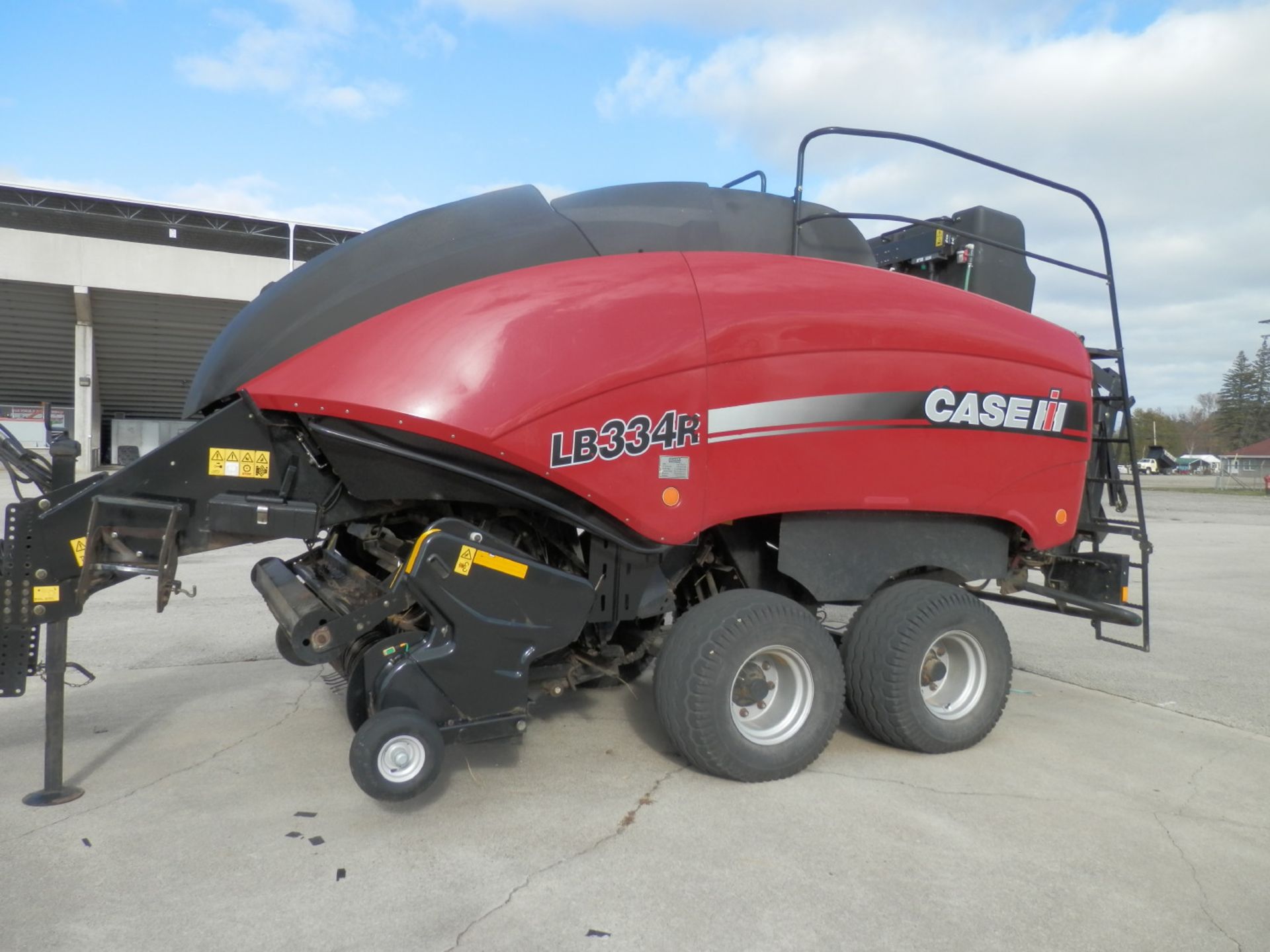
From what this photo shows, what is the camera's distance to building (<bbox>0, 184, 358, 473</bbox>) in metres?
28.2

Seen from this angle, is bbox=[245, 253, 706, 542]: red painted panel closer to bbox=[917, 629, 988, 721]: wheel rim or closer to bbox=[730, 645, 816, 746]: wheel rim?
bbox=[730, 645, 816, 746]: wheel rim

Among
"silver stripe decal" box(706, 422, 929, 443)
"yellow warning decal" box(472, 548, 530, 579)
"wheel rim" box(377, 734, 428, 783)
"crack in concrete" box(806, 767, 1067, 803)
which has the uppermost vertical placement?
"silver stripe decal" box(706, 422, 929, 443)

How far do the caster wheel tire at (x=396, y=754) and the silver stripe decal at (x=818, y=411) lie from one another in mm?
1609

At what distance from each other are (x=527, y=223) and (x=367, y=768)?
88.4 inches

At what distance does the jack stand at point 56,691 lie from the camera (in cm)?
359

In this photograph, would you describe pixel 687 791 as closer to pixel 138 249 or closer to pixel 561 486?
pixel 561 486

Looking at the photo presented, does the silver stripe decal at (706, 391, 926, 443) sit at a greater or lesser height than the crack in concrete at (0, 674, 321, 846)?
greater

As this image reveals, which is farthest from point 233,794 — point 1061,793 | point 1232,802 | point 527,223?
point 1232,802

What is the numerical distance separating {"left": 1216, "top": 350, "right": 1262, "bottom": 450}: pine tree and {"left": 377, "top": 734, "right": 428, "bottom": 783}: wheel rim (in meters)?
89.3

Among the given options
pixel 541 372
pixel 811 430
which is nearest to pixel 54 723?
pixel 541 372

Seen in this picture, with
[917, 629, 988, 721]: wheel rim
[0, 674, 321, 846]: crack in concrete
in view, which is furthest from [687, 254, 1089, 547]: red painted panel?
[0, 674, 321, 846]: crack in concrete

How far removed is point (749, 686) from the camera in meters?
4.07

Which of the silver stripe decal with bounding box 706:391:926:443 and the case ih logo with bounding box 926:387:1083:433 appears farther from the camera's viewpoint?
the case ih logo with bounding box 926:387:1083:433

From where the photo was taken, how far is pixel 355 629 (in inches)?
140
